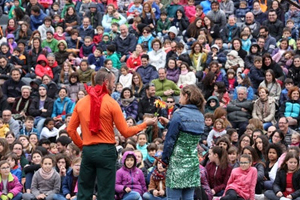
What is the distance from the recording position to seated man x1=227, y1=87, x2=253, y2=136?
1764 cm

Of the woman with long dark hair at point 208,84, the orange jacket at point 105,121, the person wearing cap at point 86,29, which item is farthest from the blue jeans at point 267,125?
the orange jacket at point 105,121

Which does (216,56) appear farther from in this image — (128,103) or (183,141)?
(183,141)

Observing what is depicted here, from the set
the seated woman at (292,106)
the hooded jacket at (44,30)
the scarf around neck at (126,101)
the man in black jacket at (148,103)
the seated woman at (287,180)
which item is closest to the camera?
the seated woman at (287,180)

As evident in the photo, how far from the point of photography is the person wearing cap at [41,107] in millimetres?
18562

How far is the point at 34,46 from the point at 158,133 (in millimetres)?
4958

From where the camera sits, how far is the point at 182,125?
10.2 m

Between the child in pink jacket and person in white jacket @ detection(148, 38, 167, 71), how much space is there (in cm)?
708

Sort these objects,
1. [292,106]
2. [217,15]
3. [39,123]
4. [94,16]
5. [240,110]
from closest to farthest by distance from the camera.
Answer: [292,106]
[240,110]
[39,123]
[217,15]
[94,16]

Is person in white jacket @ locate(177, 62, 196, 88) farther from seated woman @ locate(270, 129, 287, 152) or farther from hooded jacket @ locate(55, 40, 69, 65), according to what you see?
seated woman @ locate(270, 129, 287, 152)

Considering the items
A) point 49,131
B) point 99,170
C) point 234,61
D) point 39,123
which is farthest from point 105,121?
point 234,61

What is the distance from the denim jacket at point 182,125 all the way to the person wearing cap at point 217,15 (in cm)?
1185

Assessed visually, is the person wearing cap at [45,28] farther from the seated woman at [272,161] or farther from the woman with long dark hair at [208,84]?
the seated woman at [272,161]

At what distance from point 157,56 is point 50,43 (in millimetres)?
2770

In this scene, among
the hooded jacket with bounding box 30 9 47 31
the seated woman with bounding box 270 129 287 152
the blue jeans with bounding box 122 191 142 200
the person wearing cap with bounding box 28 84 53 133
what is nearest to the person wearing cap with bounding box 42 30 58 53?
the hooded jacket with bounding box 30 9 47 31
